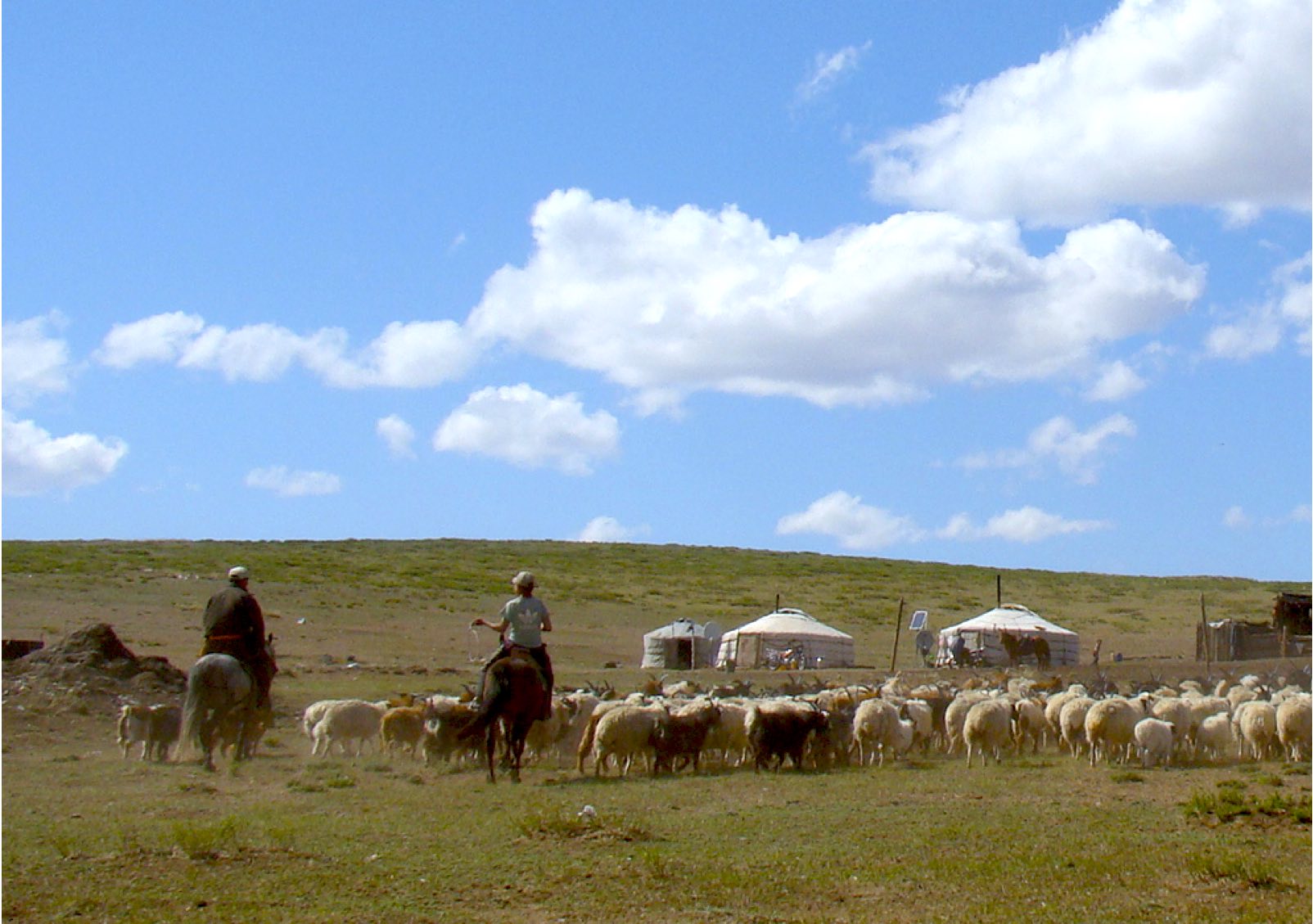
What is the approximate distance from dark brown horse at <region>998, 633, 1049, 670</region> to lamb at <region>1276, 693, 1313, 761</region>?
2420 centimetres

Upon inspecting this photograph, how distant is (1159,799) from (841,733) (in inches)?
143

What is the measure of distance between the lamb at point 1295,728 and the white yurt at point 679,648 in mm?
25014

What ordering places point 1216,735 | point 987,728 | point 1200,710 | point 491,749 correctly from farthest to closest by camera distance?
point 1200,710 → point 1216,735 → point 987,728 → point 491,749

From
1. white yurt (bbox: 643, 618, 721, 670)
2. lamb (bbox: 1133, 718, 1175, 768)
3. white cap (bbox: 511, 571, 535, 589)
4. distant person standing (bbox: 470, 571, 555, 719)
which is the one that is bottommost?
white yurt (bbox: 643, 618, 721, 670)

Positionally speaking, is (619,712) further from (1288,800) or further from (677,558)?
(677,558)

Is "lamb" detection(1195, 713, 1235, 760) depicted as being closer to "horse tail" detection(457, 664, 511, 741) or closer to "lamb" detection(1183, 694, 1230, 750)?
"lamb" detection(1183, 694, 1230, 750)

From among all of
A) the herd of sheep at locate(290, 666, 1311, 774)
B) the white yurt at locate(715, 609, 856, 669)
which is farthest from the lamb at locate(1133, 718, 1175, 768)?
the white yurt at locate(715, 609, 856, 669)

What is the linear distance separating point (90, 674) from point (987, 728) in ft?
34.9

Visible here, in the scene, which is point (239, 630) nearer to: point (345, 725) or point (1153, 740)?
point (345, 725)

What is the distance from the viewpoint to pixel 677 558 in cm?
8150

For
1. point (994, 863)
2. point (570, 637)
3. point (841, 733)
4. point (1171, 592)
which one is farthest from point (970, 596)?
point (994, 863)

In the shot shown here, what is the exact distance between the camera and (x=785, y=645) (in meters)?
38.1

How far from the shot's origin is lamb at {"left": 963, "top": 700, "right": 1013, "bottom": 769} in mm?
14125

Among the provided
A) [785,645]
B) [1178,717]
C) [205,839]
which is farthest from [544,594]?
[205,839]
